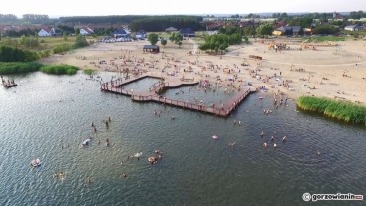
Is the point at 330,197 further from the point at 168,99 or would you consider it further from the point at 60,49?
the point at 60,49

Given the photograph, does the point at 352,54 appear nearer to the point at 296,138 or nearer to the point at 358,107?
the point at 358,107

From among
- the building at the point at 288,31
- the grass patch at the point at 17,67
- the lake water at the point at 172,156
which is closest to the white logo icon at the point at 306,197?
the lake water at the point at 172,156

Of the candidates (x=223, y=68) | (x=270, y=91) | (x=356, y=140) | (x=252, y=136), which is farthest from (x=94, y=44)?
(x=356, y=140)

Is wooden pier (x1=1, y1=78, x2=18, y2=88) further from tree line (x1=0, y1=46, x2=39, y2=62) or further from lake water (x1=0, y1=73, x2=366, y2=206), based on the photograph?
tree line (x1=0, y1=46, x2=39, y2=62)

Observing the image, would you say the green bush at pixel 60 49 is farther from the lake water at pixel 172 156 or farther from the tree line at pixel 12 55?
the lake water at pixel 172 156

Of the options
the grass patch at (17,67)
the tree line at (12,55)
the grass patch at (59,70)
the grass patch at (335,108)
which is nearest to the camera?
the grass patch at (335,108)

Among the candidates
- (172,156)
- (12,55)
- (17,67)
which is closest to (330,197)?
(172,156)
